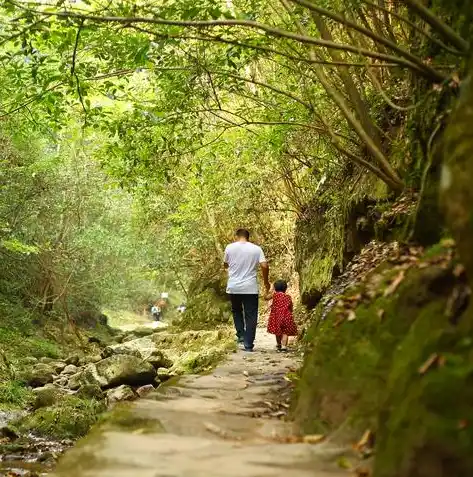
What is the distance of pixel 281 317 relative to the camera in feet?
33.3

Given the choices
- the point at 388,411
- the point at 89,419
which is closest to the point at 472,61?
the point at 388,411

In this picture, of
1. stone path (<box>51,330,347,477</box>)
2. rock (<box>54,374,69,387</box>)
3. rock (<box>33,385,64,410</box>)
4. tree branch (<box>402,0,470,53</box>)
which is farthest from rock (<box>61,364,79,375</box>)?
tree branch (<box>402,0,470,53</box>)

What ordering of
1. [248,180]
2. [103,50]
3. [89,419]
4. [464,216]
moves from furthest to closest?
[248,180] < [89,419] < [103,50] < [464,216]

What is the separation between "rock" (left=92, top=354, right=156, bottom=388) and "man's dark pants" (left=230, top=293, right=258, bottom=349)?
157 inches

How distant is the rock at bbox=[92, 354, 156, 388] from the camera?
13031 mm

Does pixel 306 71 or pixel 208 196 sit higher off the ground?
pixel 306 71

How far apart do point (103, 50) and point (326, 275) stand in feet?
19.2

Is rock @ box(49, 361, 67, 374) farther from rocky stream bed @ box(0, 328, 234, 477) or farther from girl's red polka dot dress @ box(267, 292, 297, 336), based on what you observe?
girl's red polka dot dress @ box(267, 292, 297, 336)

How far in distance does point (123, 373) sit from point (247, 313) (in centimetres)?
495

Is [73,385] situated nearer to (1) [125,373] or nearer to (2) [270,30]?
(1) [125,373]

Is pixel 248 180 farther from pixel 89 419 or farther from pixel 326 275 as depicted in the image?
pixel 89 419

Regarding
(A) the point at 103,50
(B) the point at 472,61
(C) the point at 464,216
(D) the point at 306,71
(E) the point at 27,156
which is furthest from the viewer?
(E) the point at 27,156

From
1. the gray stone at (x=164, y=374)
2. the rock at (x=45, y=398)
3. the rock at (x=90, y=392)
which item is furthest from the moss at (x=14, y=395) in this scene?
the gray stone at (x=164, y=374)

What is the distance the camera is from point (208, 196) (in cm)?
1795
